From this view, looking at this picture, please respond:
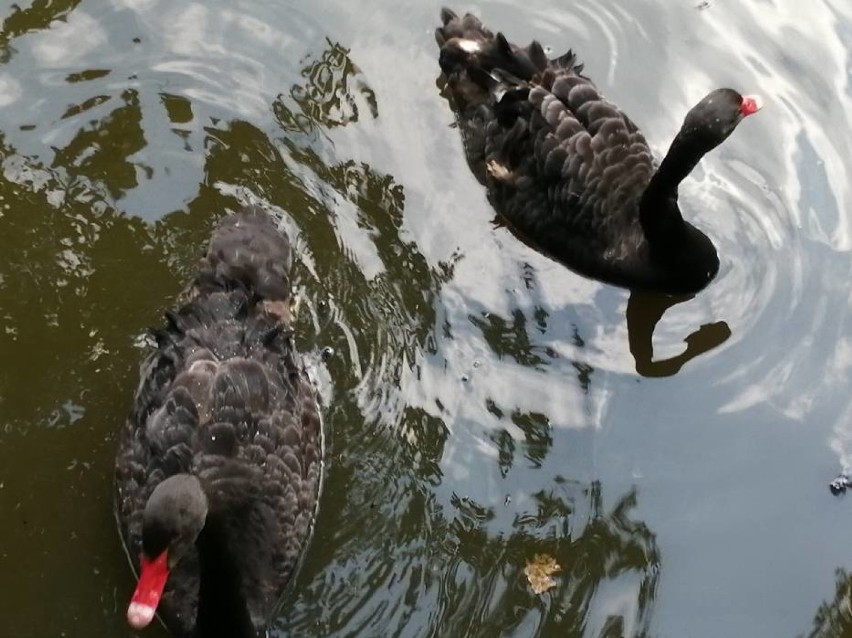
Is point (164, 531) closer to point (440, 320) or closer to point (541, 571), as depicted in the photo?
point (541, 571)

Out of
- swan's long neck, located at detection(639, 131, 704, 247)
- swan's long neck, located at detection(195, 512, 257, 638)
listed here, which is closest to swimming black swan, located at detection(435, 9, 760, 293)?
swan's long neck, located at detection(639, 131, 704, 247)

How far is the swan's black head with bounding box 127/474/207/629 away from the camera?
12.9 ft

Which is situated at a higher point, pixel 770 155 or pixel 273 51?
pixel 770 155

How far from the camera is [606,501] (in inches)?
213

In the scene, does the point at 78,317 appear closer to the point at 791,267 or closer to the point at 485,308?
the point at 485,308

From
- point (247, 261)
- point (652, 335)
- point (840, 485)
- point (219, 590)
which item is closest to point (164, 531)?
point (219, 590)

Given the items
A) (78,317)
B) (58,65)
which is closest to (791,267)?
(78,317)

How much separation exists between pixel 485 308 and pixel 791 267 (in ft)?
5.87

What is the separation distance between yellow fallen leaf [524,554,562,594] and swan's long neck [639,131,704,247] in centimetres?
188

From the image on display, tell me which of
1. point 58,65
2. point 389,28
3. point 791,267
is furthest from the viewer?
point 389,28

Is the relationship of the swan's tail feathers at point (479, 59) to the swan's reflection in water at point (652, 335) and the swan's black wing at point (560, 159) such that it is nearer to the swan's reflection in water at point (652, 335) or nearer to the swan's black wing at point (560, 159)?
the swan's black wing at point (560, 159)

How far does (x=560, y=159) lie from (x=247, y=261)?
186 cm

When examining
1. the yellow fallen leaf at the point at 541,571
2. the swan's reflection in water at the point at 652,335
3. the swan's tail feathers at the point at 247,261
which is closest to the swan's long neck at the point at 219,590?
the yellow fallen leaf at the point at 541,571

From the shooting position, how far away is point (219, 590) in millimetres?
4359
